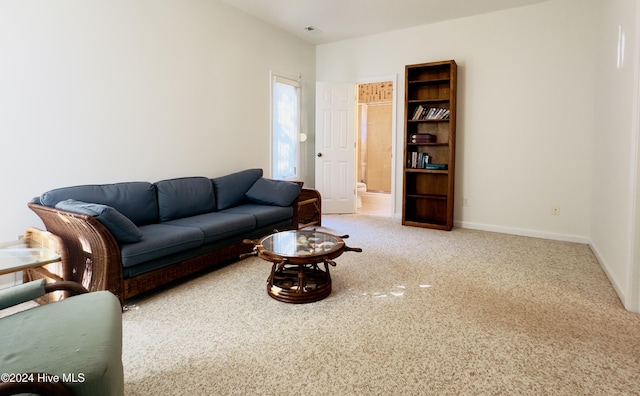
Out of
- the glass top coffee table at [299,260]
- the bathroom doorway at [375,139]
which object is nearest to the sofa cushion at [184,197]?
the glass top coffee table at [299,260]

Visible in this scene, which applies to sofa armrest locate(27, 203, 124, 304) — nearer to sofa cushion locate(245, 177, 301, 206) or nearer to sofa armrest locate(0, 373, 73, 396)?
sofa armrest locate(0, 373, 73, 396)

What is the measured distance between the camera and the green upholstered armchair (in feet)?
3.35

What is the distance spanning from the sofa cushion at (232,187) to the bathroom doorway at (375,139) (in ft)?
14.2

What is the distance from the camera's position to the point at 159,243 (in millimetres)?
2730

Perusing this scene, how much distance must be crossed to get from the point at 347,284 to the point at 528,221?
3069mm

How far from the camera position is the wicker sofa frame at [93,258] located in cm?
239

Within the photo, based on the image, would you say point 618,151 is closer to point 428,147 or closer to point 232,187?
point 428,147

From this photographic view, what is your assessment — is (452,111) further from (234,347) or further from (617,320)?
(234,347)

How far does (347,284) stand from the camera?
299 cm

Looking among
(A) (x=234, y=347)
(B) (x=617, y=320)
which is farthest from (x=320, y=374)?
(B) (x=617, y=320)

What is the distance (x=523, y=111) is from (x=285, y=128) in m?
3.35

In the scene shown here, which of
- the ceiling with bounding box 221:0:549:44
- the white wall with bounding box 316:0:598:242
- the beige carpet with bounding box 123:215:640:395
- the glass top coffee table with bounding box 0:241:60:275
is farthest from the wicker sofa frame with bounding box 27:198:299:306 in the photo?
the white wall with bounding box 316:0:598:242

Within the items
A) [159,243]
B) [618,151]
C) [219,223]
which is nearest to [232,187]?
[219,223]

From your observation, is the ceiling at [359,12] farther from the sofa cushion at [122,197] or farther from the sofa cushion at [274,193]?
the sofa cushion at [122,197]
